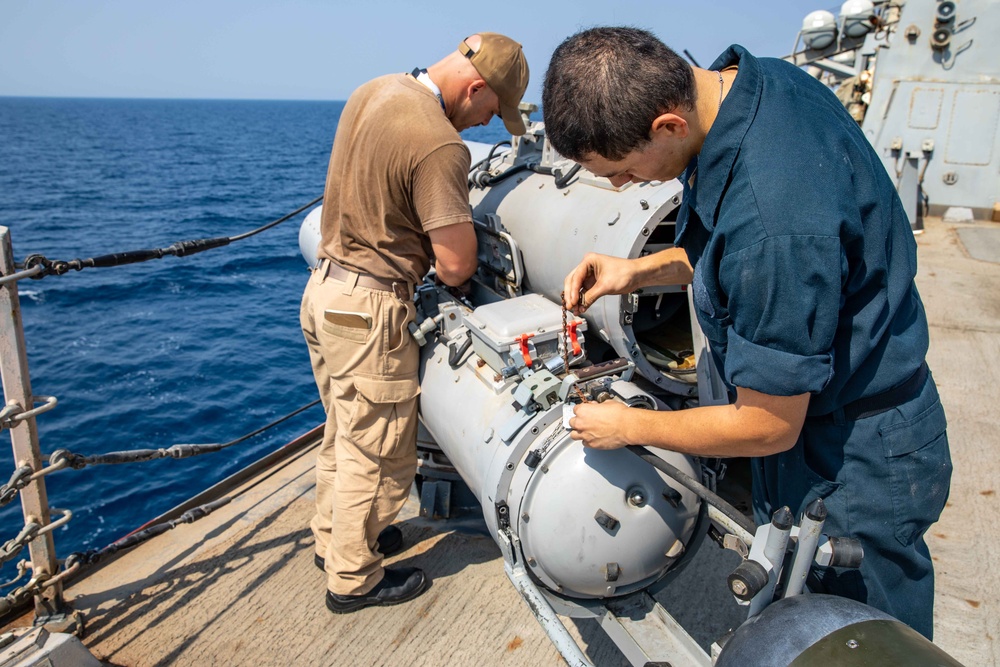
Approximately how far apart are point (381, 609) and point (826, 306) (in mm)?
2483

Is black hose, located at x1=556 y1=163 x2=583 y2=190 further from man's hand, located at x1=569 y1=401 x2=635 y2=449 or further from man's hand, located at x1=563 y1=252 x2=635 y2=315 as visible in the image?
man's hand, located at x1=569 y1=401 x2=635 y2=449


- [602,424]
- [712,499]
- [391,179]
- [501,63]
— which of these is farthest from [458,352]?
[712,499]

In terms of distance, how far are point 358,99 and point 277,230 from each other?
21.5 metres

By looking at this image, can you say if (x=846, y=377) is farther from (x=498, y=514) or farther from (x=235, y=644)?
(x=235, y=644)

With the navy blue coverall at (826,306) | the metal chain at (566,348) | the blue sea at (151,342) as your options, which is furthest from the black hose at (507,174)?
the blue sea at (151,342)

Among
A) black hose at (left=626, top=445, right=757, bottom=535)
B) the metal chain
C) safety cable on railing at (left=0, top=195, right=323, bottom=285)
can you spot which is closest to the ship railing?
safety cable on railing at (left=0, top=195, right=323, bottom=285)

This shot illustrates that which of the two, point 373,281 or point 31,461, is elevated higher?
point 373,281

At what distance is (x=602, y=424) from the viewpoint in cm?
196

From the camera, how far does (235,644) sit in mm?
2982

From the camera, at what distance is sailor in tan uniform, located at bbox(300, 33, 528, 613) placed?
2.73 meters

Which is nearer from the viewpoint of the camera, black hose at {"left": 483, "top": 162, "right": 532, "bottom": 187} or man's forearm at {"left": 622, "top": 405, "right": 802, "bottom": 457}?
man's forearm at {"left": 622, "top": 405, "right": 802, "bottom": 457}

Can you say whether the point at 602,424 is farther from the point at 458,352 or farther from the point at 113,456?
the point at 113,456

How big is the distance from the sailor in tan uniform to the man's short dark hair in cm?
129

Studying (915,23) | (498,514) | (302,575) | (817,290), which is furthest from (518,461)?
(915,23)
